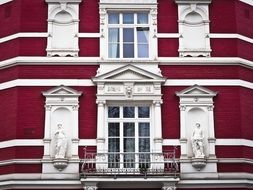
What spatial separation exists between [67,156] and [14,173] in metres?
2.15

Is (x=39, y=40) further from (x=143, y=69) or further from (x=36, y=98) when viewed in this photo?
(x=143, y=69)

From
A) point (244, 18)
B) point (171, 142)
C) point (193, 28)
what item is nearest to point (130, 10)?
point (193, 28)

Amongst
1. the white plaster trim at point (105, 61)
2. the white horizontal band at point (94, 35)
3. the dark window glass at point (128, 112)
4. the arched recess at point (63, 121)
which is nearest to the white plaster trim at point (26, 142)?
the arched recess at point (63, 121)

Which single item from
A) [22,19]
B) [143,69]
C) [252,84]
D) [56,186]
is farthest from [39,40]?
[252,84]

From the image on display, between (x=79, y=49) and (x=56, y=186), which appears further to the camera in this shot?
(x=79, y=49)

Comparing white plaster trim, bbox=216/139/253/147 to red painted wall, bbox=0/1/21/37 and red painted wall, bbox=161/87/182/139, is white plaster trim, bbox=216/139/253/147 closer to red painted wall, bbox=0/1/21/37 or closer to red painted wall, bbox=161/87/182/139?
red painted wall, bbox=161/87/182/139

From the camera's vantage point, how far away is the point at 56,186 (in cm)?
2164

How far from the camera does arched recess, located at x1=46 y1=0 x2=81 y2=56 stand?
2316 centimetres

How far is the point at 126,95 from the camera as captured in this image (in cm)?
2262

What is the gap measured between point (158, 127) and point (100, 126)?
2.32 meters

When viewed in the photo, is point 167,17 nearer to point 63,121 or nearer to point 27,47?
point 27,47

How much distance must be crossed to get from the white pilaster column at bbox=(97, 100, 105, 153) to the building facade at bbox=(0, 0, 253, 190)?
4 cm

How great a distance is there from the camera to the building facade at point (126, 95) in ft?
71.6

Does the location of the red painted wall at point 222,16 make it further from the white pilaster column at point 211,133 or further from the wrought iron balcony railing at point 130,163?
the wrought iron balcony railing at point 130,163
